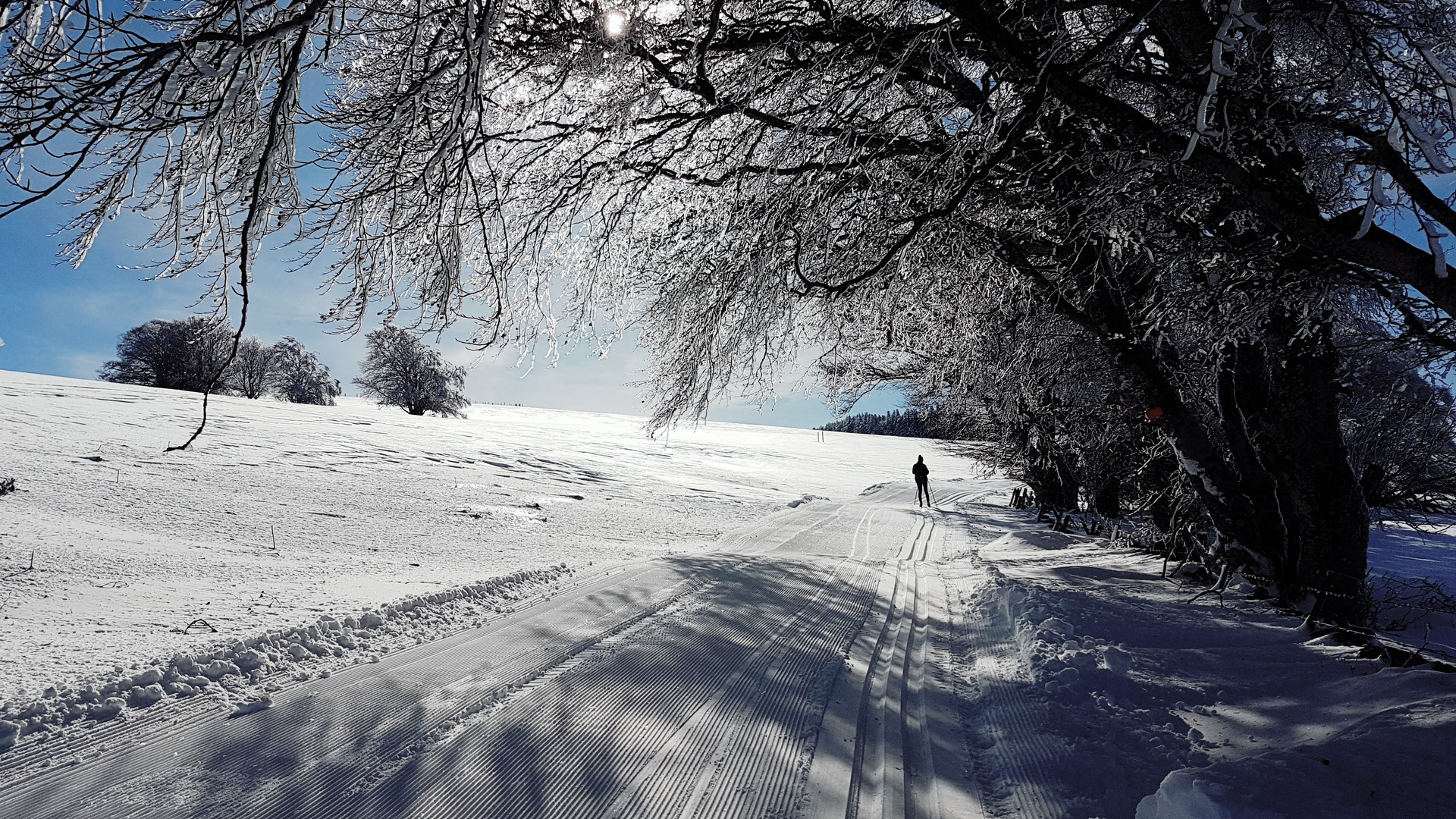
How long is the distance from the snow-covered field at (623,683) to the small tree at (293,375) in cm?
4488

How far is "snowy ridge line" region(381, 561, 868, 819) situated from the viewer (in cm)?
229

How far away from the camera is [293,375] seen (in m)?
46.1

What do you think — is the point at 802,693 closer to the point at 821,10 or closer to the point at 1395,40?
the point at 821,10

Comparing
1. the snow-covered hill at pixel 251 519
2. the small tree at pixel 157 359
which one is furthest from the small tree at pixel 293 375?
the snow-covered hill at pixel 251 519

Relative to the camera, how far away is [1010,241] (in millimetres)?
5246

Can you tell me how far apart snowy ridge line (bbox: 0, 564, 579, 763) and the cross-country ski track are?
6cm

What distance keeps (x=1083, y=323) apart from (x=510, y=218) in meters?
5.24

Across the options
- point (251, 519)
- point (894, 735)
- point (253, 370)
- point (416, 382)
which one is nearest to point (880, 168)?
point (894, 735)

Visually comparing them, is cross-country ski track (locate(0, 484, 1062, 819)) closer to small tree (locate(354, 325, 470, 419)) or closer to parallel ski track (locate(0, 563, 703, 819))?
parallel ski track (locate(0, 563, 703, 819))

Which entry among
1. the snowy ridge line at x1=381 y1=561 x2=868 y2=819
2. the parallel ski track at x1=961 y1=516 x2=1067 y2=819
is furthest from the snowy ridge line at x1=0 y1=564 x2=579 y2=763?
the parallel ski track at x1=961 y1=516 x2=1067 y2=819

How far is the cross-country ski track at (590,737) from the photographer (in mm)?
2189

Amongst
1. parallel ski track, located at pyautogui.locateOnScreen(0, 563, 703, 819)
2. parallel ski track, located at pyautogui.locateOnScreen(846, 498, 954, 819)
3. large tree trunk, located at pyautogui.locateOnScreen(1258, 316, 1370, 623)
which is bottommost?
parallel ski track, located at pyautogui.locateOnScreen(846, 498, 954, 819)

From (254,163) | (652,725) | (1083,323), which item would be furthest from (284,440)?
(1083,323)

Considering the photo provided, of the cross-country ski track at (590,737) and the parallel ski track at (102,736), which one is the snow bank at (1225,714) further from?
the parallel ski track at (102,736)
